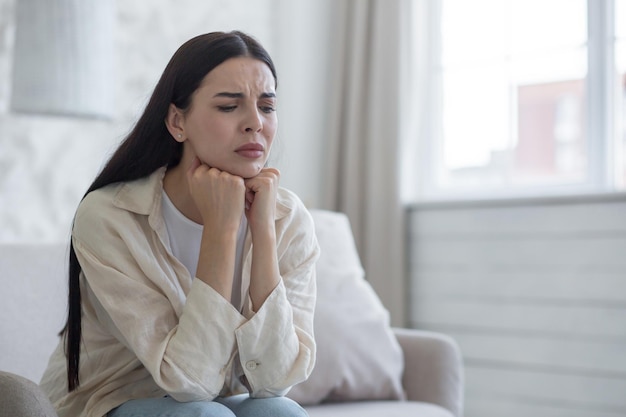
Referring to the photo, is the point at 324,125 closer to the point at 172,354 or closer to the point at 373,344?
the point at 373,344

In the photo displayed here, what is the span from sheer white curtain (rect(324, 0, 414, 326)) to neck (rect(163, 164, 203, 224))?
182 cm

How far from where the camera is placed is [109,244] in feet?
4.87

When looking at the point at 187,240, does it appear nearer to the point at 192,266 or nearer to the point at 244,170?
the point at 192,266

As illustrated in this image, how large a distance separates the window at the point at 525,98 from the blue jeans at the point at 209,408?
1.89 meters

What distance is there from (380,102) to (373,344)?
1516mm

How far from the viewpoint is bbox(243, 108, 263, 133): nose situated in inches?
60.7

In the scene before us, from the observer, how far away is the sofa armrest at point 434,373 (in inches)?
86.3

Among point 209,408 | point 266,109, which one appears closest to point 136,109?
point 266,109

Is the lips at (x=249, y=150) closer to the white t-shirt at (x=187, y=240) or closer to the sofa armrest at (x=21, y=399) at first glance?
the white t-shirt at (x=187, y=240)

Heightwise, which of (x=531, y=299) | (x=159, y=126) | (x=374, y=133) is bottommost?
(x=531, y=299)

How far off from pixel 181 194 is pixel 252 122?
199mm

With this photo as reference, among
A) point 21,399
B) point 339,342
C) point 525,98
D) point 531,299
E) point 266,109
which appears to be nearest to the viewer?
point 21,399

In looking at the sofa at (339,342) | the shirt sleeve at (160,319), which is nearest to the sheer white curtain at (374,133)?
the sofa at (339,342)

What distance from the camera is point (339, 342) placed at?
212 centimetres
